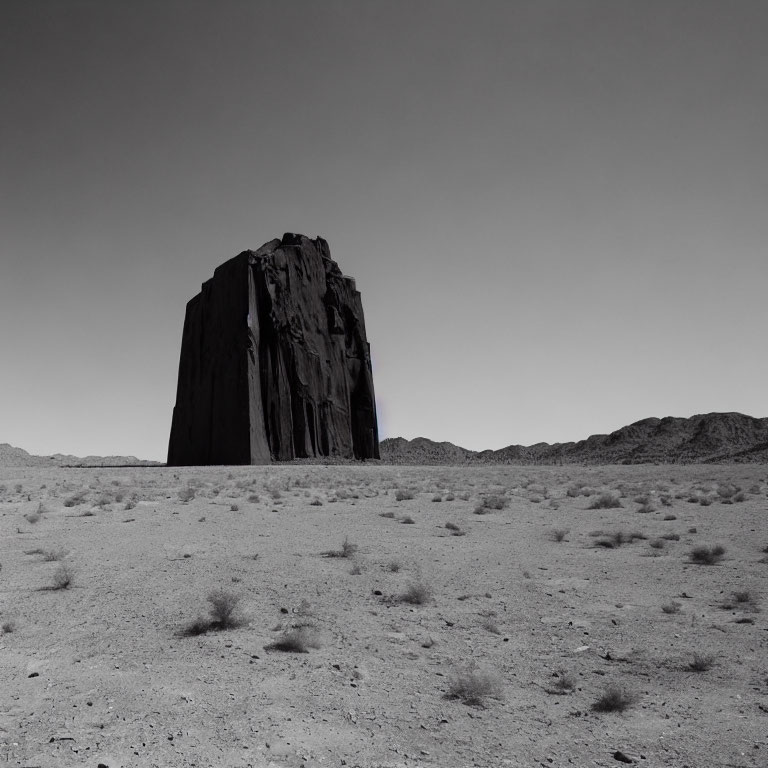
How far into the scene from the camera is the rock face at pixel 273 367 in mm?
49844

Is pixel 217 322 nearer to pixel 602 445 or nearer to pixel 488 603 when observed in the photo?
pixel 488 603

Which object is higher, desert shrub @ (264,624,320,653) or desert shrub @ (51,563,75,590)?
desert shrub @ (51,563,75,590)

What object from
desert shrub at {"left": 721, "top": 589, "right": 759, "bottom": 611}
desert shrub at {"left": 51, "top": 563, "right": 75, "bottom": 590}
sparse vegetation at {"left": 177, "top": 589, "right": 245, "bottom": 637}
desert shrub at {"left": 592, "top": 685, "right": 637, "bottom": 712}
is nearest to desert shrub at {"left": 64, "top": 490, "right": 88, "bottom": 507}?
desert shrub at {"left": 51, "top": 563, "right": 75, "bottom": 590}

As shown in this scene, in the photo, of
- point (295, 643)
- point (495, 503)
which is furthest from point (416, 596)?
point (495, 503)

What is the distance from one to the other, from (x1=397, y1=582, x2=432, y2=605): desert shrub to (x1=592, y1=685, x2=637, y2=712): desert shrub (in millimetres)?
3160

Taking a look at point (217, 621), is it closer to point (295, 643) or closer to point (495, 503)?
point (295, 643)

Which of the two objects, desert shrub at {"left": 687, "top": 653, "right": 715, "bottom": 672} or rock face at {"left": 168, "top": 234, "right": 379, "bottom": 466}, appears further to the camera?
rock face at {"left": 168, "top": 234, "right": 379, "bottom": 466}

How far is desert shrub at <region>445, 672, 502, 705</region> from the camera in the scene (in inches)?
191

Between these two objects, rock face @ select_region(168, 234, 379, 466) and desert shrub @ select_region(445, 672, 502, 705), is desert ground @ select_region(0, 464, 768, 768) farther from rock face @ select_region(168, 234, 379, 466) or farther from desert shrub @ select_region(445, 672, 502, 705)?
rock face @ select_region(168, 234, 379, 466)

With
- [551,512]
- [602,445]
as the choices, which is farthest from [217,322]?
[602,445]

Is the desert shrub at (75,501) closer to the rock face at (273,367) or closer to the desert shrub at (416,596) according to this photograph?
the desert shrub at (416,596)

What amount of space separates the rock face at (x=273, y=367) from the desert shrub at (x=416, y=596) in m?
39.8

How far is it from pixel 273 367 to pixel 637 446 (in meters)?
65.6

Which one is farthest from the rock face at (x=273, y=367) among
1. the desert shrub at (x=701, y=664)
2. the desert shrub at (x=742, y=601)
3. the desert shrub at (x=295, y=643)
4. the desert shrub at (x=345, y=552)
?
the desert shrub at (x=701, y=664)
